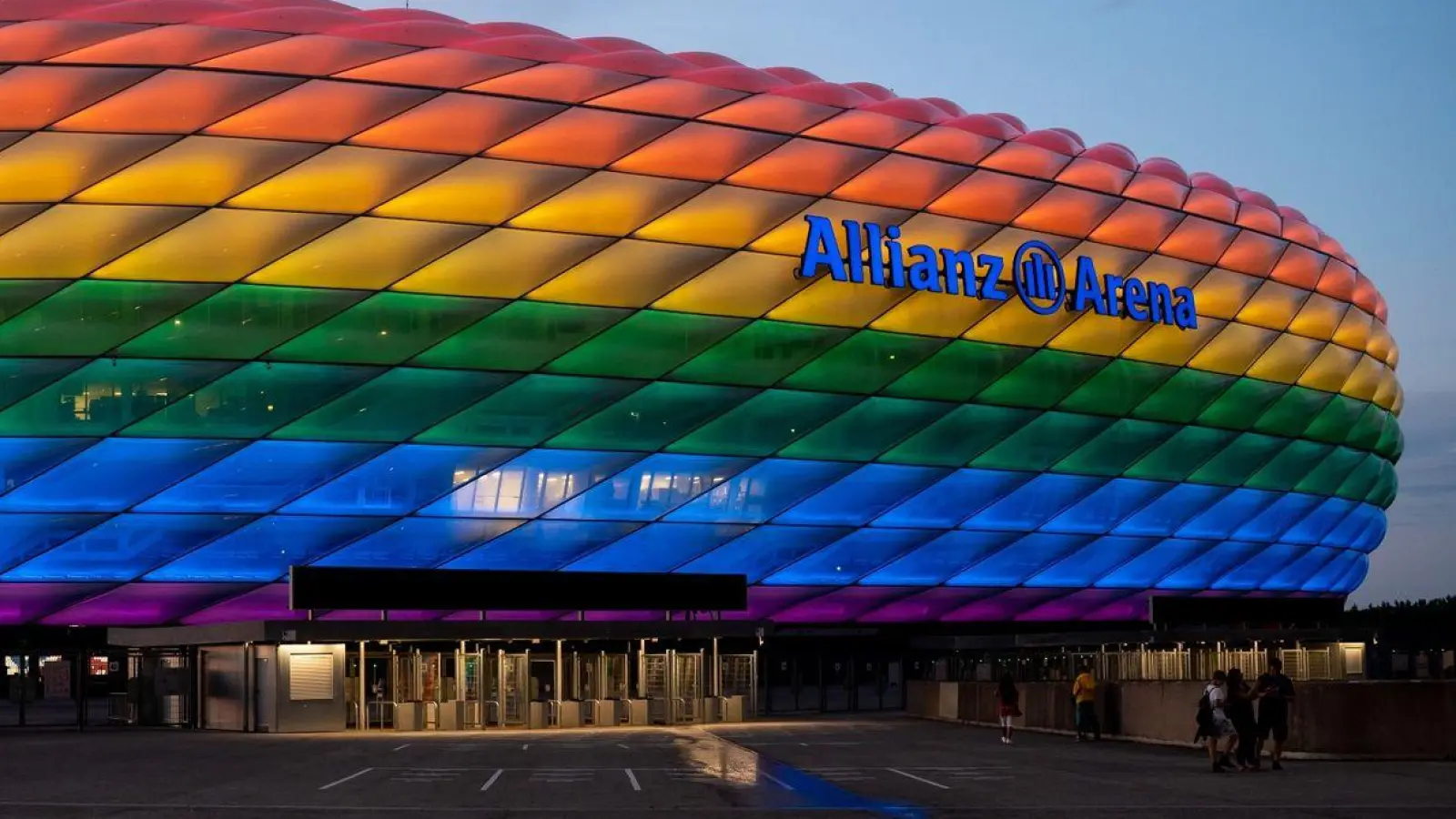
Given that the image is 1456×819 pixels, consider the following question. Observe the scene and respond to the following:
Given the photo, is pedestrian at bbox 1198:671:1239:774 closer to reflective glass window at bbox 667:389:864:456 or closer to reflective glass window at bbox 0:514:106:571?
reflective glass window at bbox 667:389:864:456

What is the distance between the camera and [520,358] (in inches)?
1533

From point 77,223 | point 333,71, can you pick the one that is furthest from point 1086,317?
point 77,223

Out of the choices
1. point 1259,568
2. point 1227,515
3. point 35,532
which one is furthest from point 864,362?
point 35,532

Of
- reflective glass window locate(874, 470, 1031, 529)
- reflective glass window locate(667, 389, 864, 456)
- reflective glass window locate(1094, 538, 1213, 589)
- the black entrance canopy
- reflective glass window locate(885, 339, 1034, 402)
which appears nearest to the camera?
the black entrance canopy

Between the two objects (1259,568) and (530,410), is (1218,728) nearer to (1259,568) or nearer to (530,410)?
(530,410)

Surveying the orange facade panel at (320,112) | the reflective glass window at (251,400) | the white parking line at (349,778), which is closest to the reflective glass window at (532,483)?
the reflective glass window at (251,400)

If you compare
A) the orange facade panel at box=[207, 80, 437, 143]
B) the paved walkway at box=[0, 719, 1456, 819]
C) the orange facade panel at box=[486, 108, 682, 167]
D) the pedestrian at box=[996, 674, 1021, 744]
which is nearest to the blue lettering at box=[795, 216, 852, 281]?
the orange facade panel at box=[486, 108, 682, 167]

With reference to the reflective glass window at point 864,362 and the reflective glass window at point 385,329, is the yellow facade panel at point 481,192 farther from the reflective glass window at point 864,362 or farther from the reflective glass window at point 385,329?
the reflective glass window at point 864,362

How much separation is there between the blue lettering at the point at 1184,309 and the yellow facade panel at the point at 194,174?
76.5 feet

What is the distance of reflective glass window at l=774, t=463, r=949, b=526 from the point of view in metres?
43.3

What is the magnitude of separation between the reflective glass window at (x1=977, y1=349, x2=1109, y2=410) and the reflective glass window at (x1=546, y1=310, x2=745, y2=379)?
8006mm

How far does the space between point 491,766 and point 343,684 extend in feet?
46.8

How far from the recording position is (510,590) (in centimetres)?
3931

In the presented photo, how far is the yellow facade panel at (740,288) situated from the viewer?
132ft
